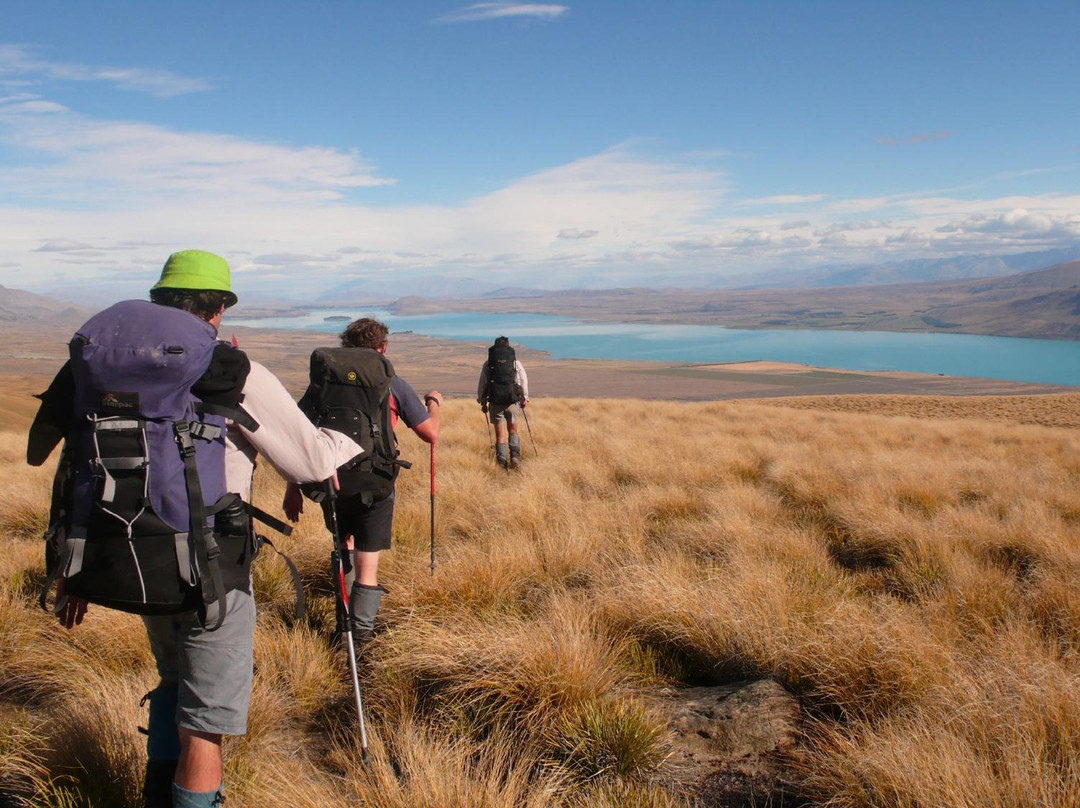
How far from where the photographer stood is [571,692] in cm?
312

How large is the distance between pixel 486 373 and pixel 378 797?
7398 mm

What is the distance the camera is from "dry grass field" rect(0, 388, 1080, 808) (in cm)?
255

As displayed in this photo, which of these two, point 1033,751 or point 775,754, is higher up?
point 1033,751

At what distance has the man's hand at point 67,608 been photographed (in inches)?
81.0

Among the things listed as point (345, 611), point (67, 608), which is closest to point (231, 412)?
point (67, 608)

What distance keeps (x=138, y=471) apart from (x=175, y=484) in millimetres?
104

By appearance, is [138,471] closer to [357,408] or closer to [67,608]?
[67,608]

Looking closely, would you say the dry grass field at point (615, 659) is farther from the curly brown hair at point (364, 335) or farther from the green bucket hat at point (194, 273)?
the green bucket hat at point (194, 273)

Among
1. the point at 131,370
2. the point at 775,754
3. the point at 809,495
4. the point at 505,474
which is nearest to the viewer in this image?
the point at 131,370

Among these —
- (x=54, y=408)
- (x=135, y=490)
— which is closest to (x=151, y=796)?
(x=135, y=490)

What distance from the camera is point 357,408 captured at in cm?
387

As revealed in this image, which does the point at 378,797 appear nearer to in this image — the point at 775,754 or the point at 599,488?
the point at 775,754

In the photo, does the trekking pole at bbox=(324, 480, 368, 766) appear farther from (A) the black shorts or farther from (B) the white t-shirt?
(B) the white t-shirt

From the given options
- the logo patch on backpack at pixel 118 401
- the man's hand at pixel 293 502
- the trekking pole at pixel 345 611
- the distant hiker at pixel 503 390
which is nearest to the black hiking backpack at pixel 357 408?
the trekking pole at pixel 345 611
